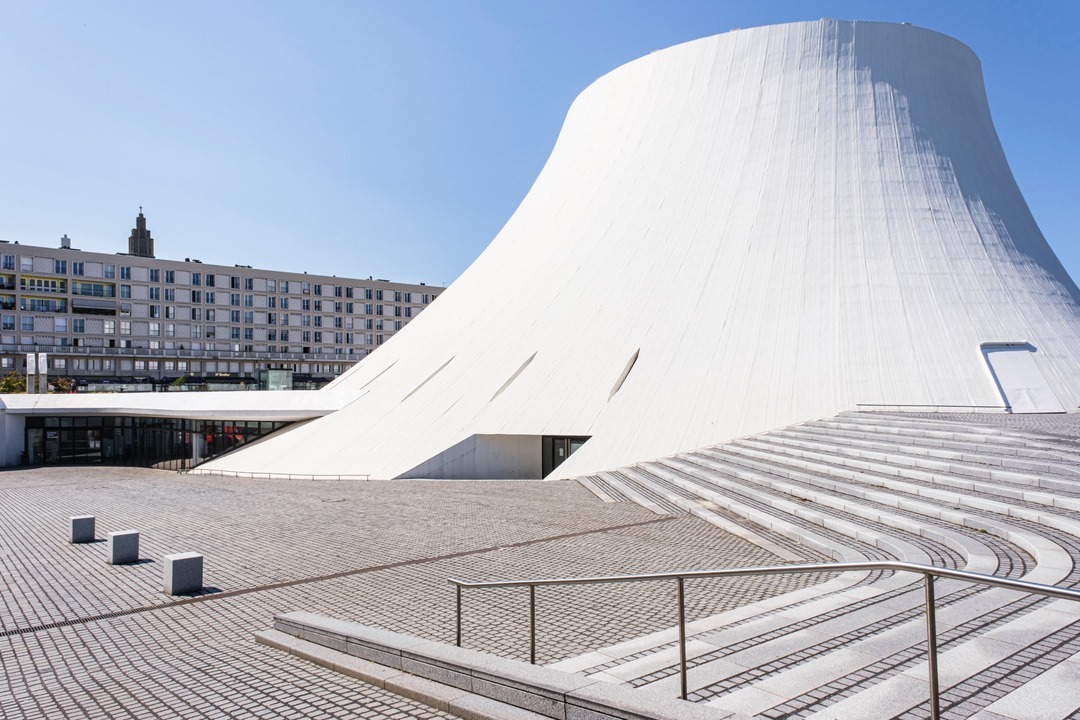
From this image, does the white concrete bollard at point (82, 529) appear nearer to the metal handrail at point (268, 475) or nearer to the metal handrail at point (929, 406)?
the metal handrail at point (268, 475)

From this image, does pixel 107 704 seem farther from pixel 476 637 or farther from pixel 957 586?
pixel 957 586

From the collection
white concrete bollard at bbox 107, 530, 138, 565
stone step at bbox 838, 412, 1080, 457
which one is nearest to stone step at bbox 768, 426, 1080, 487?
stone step at bbox 838, 412, 1080, 457

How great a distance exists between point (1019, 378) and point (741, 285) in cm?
596

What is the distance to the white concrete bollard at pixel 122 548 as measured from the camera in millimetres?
8617

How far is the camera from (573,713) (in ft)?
11.5

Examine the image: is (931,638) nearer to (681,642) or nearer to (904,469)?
(681,642)

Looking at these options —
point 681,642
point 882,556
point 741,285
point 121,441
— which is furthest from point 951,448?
point 121,441

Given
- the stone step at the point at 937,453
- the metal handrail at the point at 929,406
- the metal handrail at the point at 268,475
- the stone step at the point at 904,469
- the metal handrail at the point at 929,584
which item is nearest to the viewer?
the metal handrail at the point at 929,584

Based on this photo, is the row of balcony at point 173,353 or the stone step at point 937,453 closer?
the stone step at point 937,453

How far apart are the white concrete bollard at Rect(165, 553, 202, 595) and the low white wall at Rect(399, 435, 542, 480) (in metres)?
8.62

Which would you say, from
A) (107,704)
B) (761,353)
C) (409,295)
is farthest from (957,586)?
(409,295)

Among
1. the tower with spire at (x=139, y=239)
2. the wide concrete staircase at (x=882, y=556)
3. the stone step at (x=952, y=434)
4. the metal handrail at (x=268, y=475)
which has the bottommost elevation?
the metal handrail at (x=268, y=475)

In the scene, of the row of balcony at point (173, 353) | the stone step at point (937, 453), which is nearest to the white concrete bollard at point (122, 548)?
the stone step at point (937, 453)

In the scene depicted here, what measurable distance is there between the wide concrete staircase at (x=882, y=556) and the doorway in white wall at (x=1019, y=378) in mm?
1041
